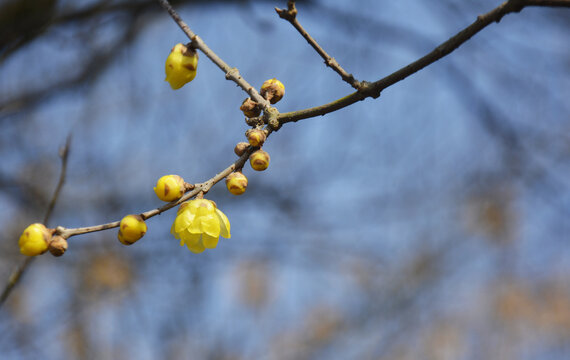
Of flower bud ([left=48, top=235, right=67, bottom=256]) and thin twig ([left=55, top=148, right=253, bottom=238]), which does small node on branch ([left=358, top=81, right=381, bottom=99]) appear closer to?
thin twig ([left=55, top=148, right=253, bottom=238])

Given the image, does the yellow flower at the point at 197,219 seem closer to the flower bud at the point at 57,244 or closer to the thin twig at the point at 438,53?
the flower bud at the point at 57,244

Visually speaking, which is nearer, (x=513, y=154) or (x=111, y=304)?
(x=513, y=154)

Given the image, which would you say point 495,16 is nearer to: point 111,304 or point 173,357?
point 111,304

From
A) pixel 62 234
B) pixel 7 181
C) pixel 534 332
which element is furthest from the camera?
pixel 534 332

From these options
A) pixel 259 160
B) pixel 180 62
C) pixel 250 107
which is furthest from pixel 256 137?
pixel 180 62

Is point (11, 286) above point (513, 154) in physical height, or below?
below

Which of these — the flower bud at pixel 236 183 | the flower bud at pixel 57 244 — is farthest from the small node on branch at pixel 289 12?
the flower bud at pixel 57 244

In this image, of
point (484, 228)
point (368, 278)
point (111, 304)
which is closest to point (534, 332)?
point (484, 228)
